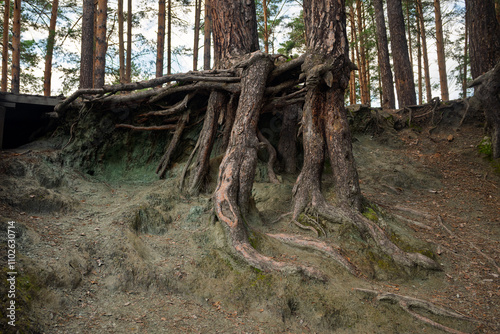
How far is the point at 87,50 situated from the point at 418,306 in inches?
440

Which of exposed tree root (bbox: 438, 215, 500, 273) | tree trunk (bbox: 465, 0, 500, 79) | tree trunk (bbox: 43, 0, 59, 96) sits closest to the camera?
exposed tree root (bbox: 438, 215, 500, 273)

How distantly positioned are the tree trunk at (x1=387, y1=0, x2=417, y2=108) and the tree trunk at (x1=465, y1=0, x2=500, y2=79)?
3.03 metres

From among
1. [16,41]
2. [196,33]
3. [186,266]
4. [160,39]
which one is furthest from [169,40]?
[186,266]

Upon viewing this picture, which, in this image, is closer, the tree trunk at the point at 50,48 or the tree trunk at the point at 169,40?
the tree trunk at the point at 50,48

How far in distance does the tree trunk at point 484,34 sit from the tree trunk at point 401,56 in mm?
3026

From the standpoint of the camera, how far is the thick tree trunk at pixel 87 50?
9.88 metres

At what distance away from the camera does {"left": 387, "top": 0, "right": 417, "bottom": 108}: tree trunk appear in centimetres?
1177

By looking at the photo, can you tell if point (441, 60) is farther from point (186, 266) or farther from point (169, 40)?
point (186, 266)

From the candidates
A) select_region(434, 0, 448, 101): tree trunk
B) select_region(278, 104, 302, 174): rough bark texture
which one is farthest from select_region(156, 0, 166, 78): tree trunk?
select_region(434, 0, 448, 101): tree trunk

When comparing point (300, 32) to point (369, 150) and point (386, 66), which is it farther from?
point (369, 150)

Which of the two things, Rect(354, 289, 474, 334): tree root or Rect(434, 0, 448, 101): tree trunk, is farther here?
Rect(434, 0, 448, 101): tree trunk

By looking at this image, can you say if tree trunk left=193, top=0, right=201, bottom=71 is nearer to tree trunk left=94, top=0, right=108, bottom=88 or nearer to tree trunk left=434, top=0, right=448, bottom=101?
tree trunk left=94, top=0, right=108, bottom=88

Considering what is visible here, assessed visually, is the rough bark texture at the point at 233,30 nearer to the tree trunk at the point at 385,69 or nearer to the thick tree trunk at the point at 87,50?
the thick tree trunk at the point at 87,50

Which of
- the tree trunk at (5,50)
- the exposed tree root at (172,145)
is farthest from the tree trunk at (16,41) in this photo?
the exposed tree root at (172,145)
